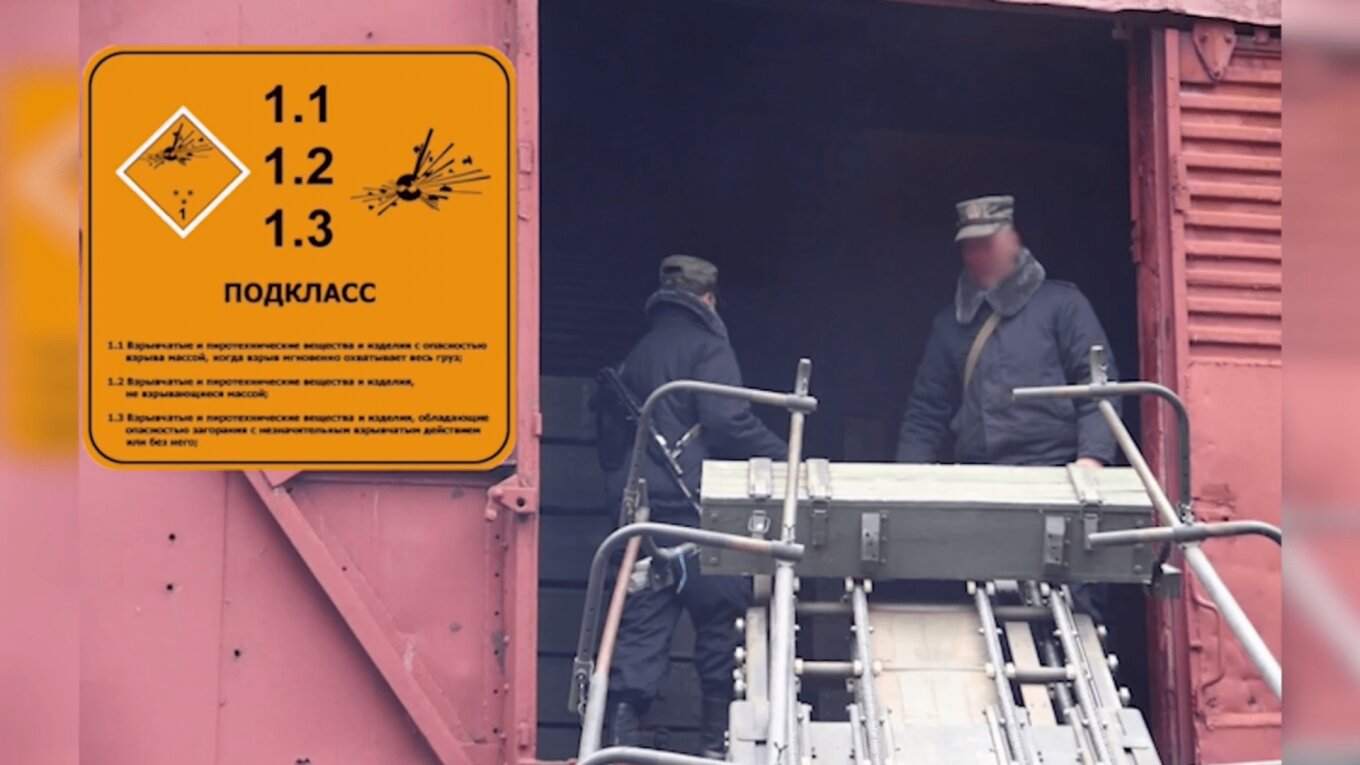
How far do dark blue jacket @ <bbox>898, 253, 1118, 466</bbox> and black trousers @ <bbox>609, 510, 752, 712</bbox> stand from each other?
1110mm

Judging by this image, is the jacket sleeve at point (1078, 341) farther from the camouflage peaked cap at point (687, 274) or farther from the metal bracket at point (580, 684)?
the metal bracket at point (580, 684)

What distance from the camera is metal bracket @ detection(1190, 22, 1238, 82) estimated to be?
230 inches

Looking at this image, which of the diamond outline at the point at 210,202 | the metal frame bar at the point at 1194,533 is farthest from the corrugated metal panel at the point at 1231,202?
the diamond outline at the point at 210,202

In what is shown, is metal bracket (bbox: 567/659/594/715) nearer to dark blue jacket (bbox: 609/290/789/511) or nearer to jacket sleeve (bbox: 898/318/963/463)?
dark blue jacket (bbox: 609/290/789/511)

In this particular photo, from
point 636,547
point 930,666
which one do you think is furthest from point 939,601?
point 636,547

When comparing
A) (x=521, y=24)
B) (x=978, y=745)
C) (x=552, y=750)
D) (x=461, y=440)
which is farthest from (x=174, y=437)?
(x=552, y=750)

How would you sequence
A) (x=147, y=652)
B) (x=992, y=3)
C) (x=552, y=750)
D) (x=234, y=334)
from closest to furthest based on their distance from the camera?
(x=234, y=334) < (x=147, y=652) < (x=992, y=3) < (x=552, y=750)

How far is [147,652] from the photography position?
5008mm

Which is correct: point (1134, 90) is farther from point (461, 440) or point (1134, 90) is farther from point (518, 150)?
point (461, 440)

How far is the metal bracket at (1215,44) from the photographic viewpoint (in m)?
5.85

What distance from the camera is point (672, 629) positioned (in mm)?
5863

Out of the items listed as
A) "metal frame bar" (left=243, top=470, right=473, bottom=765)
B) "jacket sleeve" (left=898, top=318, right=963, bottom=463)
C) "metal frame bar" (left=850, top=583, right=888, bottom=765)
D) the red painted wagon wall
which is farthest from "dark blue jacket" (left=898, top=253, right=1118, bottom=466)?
"metal frame bar" (left=243, top=470, right=473, bottom=765)

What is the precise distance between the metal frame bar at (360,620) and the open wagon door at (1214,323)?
8.70 ft

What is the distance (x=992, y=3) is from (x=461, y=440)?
9.21ft
